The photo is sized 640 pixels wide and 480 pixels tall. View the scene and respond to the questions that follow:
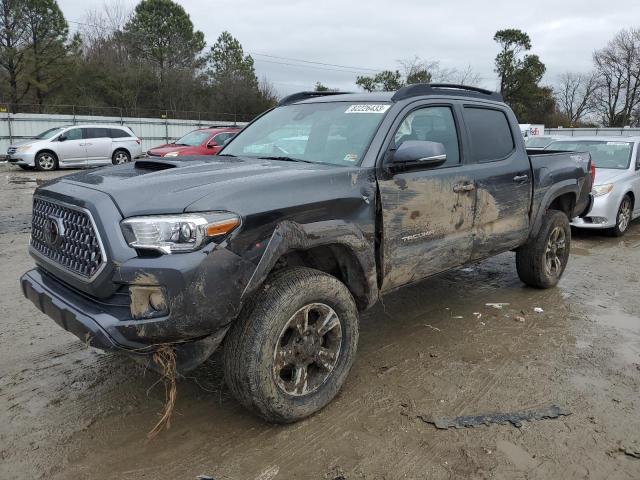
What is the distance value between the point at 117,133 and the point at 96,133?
2.77 feet

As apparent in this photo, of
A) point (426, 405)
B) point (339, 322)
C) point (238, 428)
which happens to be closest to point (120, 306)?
point (238, 428)

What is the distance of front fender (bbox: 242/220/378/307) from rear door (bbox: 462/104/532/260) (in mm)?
1274

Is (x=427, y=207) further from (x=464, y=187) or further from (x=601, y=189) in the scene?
(x=601, y=189)

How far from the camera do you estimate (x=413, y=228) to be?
11.5 ft

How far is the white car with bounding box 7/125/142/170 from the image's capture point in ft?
57.4

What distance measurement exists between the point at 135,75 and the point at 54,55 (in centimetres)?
529

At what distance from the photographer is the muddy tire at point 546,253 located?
5121 mm

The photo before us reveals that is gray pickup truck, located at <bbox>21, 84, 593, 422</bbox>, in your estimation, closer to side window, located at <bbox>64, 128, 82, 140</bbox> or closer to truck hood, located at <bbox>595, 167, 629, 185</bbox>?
truck hood, located at <bbox>595, 167, 629, 185</bbox>

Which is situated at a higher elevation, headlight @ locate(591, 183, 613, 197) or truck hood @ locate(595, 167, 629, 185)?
truck hood @ locate(595, 167, 629, 185)

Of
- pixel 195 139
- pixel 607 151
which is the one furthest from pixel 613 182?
pixel 195 139

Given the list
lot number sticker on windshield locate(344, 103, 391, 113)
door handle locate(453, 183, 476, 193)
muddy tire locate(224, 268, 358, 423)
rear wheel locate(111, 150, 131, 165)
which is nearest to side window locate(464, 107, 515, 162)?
door handle locate(453, 183, 476, 193)

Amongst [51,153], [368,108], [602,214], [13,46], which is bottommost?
[602,214]

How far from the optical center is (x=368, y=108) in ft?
12.1

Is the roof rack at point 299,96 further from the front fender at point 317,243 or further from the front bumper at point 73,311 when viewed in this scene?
the front bumper at point 73,311
